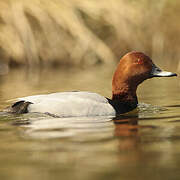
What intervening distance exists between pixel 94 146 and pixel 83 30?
7.96m

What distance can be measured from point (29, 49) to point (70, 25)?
143 cm

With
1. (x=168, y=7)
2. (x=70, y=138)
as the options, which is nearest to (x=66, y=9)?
(x=168, y=7)

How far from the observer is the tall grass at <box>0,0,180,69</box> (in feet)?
37.9

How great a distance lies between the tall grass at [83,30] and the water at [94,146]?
205 inches

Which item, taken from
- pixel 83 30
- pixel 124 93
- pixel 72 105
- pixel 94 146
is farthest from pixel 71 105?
pixel 83 30

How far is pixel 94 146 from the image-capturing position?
3895 millimetres

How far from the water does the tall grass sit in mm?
5217

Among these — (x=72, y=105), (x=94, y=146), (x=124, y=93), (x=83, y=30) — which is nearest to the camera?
(x=94, y=146)

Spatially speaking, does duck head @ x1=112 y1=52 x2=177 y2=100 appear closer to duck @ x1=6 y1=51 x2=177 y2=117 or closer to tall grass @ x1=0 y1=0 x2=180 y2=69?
duck @ x1=6 y1=51 x2=177 y2=117

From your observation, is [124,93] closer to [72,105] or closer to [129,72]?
[129,72]

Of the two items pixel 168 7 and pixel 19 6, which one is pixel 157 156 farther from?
pixel 168 7

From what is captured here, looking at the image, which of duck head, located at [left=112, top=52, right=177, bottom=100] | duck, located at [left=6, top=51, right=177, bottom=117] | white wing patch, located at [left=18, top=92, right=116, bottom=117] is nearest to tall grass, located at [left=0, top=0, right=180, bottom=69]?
duck head, located at [left=112, top=52, right=177, bottom=100]

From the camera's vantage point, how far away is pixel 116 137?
426 centimetres

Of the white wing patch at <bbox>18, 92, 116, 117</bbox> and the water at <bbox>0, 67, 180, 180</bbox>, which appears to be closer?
the water at <bbox>0, 67, 180, 180</bbox>
